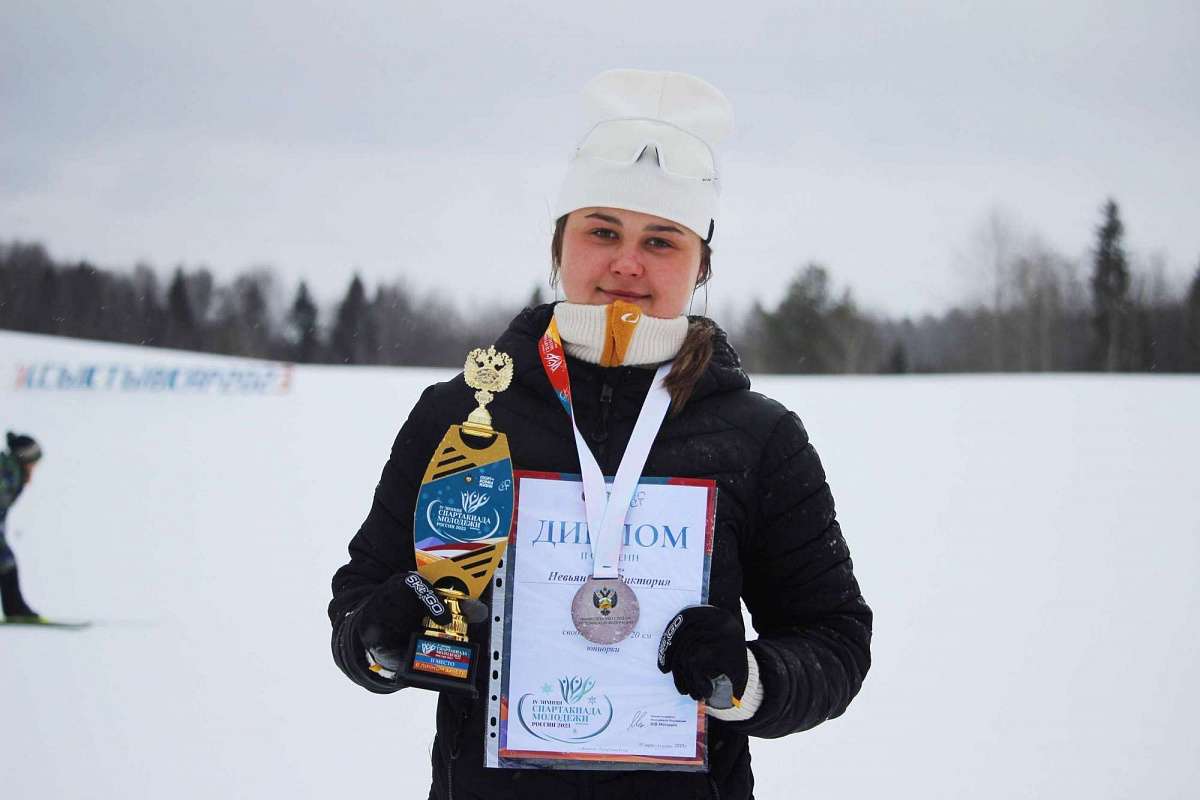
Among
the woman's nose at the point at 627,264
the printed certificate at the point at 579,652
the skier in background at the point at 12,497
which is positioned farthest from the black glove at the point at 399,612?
the skier in background at the point at 12,497

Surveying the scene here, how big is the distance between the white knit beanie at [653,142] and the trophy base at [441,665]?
2.37 ft

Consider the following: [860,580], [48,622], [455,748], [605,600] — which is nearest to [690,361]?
[605,600]

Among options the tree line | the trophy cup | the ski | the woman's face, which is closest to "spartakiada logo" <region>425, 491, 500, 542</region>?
the trophy cup

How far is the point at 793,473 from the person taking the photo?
1.42 m

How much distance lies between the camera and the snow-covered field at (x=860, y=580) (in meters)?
4.03

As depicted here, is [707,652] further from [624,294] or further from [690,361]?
[624,294]

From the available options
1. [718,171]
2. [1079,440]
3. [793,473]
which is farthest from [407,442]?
[1079,440]

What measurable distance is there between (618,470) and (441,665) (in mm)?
370

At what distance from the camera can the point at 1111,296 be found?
80.9ft

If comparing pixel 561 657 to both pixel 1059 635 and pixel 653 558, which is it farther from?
pixel 1059 635

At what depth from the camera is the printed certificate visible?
133cm

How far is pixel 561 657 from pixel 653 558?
20 centimetres

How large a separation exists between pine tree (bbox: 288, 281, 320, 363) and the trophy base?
82.6 feet

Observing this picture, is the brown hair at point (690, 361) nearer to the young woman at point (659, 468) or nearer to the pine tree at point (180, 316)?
the young woman at point (659, 468)
